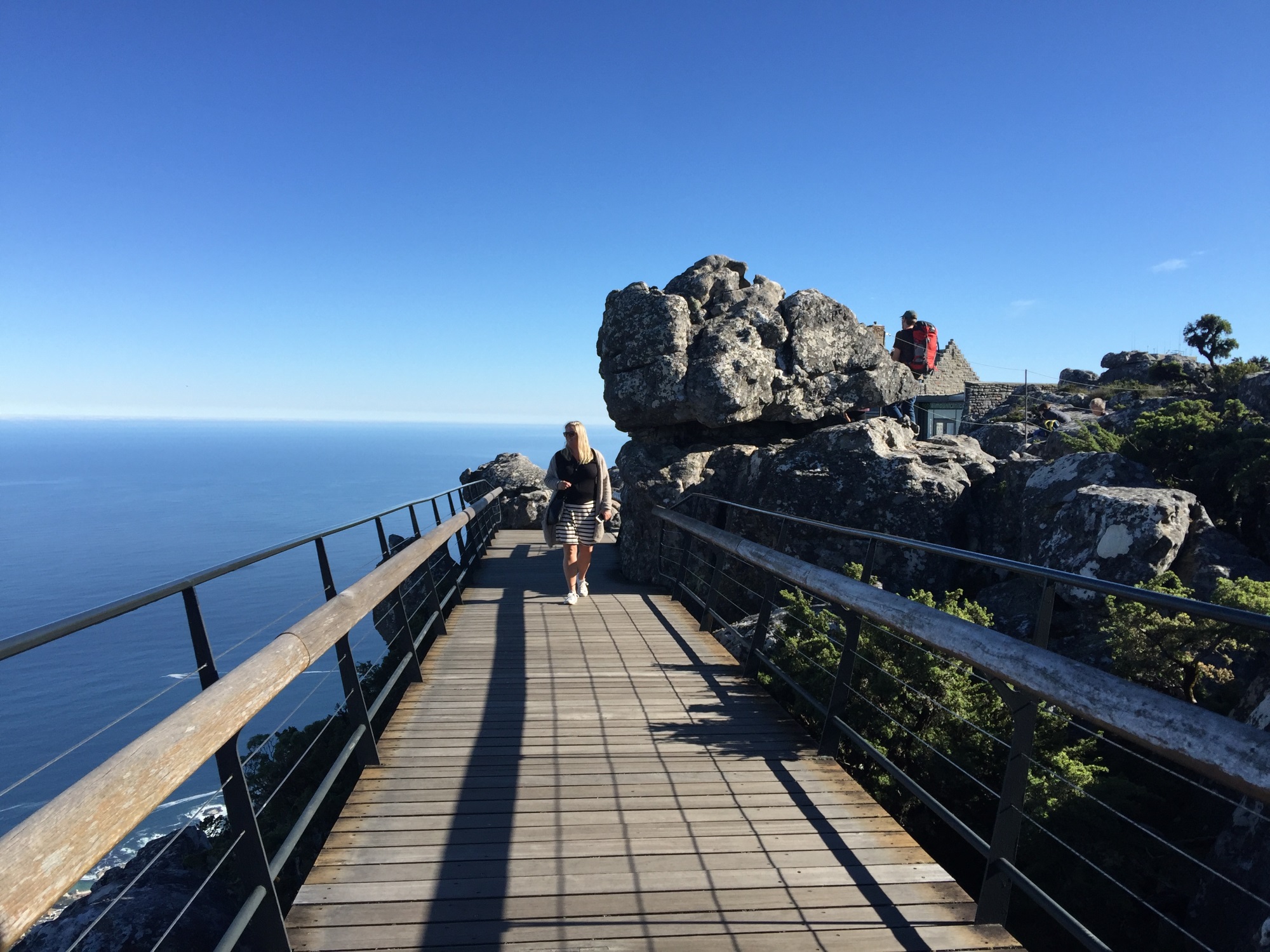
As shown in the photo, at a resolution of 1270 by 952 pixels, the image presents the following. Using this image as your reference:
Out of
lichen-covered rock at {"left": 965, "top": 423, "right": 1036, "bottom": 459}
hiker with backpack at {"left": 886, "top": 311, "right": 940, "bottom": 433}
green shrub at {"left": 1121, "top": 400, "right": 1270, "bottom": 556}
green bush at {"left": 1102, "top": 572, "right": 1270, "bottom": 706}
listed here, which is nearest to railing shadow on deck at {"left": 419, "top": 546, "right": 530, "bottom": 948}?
green bush at {"left": 1102, "top": 572, "right": 1270, "bottom": 706}

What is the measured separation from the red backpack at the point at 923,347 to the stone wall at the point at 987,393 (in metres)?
22.5

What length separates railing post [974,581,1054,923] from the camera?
7.89 ft

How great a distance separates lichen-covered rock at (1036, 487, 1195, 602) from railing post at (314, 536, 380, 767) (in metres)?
5.84

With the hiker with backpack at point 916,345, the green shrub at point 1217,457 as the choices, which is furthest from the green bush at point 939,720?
the hiker with backpack at point 916,345

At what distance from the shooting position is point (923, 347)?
41.5ft

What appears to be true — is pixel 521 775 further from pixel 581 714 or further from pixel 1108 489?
pixel 1108 489

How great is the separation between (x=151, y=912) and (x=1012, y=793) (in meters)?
5.50

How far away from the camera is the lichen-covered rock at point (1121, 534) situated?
649cm

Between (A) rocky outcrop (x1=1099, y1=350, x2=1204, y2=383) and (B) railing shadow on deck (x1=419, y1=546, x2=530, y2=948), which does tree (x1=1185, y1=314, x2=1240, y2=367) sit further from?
(B) railing shadow on deck (x1=419, y1=546, x2=530, y2=948)

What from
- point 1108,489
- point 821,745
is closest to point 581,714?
point 821,745

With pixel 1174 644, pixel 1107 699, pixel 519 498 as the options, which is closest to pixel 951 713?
pixel 1107 699

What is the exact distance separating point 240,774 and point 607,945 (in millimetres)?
1239

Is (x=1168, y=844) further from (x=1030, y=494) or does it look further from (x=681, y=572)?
(x=681, y=572)

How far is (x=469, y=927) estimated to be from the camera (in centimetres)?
246
